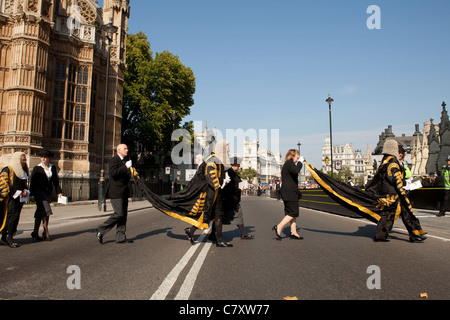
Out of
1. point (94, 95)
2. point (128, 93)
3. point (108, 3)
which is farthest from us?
point (128, 93)

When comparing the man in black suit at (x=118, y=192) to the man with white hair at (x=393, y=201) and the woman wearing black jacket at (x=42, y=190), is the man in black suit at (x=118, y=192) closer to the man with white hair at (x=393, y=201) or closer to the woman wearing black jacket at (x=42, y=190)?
the woman wearing black jacket at (x=42, y=190)

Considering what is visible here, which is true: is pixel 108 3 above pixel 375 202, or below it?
above

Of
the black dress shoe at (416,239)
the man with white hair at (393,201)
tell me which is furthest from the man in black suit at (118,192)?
the black dress shoe at (416,239)

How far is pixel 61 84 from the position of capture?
85.5 feet

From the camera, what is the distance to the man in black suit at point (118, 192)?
7179 millimetres

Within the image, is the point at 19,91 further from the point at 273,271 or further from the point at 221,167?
the point at 273,271

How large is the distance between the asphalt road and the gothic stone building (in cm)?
1775

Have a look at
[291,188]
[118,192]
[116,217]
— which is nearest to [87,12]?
[118,192]

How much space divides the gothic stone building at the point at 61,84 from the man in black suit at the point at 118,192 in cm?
1721

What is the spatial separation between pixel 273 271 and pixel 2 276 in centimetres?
367
